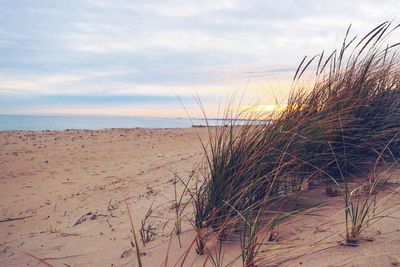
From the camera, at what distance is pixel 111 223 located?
350 cm

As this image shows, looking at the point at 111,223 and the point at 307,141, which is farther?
the point at 111,223

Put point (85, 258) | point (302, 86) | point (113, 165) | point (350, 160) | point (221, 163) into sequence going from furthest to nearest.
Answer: point (113, 165) → point (302, 86) → point (350, 160) → point (85, 258) → point (221, 163)

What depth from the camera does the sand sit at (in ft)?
6.06

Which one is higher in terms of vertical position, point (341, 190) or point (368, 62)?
point (368, 62)

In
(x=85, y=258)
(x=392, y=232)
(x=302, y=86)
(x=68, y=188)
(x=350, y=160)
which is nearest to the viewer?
(x=392, y=232)

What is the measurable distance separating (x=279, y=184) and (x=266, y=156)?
0.23 meters

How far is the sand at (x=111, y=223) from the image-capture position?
185 cm

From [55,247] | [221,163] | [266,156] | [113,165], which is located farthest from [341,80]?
[113,165]

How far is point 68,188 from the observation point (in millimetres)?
6438

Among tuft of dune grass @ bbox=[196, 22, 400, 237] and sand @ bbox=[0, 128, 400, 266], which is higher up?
tuft of dune grass @ bbox=[196, 22, 400, 237]

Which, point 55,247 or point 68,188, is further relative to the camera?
point 68,188

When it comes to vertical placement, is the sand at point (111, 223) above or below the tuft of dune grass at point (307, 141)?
below

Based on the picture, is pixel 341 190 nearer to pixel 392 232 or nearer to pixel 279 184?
pixel 279 184

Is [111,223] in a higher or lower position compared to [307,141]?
lower
